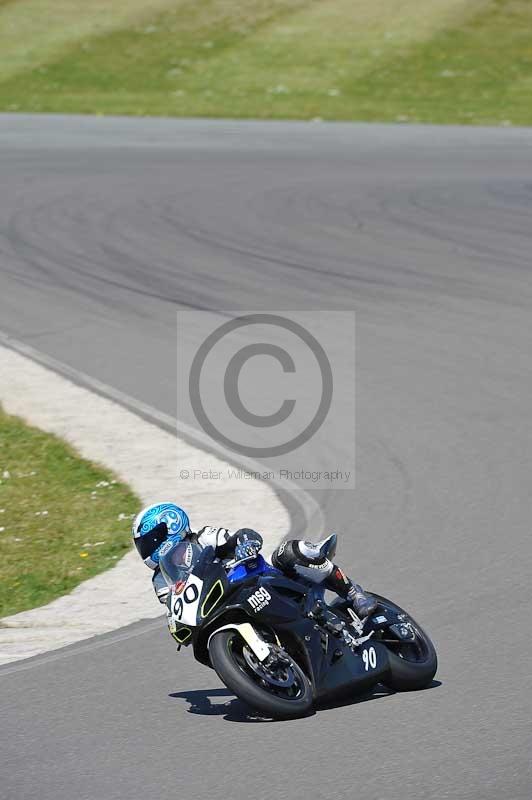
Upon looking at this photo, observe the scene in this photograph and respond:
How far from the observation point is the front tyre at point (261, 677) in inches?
246

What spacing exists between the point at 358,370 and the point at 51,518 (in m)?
4.16

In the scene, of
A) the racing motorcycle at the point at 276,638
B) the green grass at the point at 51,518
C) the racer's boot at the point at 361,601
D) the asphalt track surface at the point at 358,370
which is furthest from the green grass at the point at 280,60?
the racing motorcycle at the point at 276,638

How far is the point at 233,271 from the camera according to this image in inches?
667

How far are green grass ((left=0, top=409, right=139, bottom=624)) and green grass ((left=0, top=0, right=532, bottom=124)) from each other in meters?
23.7

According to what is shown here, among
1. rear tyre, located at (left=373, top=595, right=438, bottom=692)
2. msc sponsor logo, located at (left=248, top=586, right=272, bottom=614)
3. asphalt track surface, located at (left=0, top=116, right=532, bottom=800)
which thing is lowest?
asphalt track surface, located at (left=0, top=116, right=532, bottom=800)

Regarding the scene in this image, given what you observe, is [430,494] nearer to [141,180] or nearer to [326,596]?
[326,596]

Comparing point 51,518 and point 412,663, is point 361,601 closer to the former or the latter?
point 412,663

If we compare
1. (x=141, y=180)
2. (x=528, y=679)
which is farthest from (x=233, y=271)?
(x=528, y=679)

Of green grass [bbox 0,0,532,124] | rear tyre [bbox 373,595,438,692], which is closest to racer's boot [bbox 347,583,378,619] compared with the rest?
rear tyre [bbox 373,595,438,692]

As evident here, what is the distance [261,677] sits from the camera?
634 cm

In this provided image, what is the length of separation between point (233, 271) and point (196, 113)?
18720 millimetres

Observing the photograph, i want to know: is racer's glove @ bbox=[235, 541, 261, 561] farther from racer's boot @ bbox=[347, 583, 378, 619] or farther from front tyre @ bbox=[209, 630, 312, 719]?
racer's boot @ bbox=[347, 583, 378, 619]

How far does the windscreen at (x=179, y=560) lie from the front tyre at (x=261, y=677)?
1.15 feet

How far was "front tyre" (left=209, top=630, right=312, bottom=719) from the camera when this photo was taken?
246 inches
